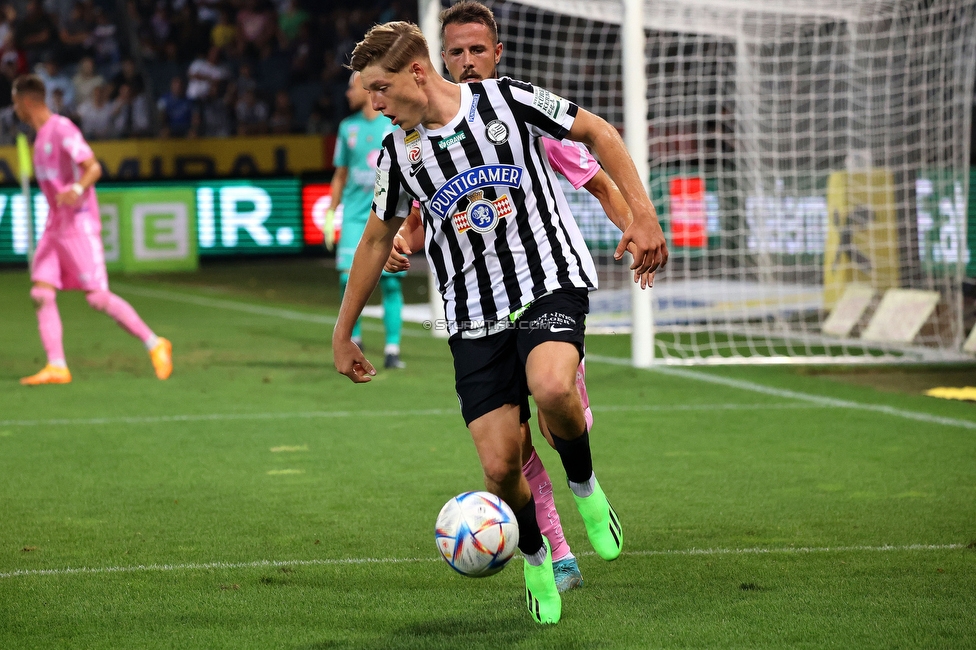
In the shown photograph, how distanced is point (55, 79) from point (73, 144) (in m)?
14.6

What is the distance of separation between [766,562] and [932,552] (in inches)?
23.7

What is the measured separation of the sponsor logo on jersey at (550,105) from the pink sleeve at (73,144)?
5.48 meters

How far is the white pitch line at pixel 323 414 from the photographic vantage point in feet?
24.2

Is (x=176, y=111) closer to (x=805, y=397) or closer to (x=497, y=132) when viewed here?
(x=805, y=397)

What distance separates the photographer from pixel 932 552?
441 centimetres

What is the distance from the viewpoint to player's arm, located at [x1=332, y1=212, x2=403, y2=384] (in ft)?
12.5

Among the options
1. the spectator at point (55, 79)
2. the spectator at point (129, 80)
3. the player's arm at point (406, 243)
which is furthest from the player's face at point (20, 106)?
the spectator at point (55, 79)

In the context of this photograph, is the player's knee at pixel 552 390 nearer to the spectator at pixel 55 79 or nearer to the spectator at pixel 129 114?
the spectator at pixel 129 114

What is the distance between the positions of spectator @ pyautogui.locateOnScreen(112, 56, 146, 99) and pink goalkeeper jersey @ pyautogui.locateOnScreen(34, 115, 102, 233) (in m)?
13.2

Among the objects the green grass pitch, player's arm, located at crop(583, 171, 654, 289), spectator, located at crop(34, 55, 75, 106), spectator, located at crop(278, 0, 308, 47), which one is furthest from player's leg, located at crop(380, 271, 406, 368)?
spectator, located at crop(278, 0, 308, 47)

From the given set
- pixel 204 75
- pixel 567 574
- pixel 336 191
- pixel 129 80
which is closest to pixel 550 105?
pixel 567 574

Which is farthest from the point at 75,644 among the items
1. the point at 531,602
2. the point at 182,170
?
the point at 182,170

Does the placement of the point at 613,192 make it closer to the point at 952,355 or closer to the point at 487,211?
the point at 487,211

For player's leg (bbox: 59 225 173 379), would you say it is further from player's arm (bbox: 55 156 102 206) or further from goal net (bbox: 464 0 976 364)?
goal net (bbox: 464 0 976 364)
